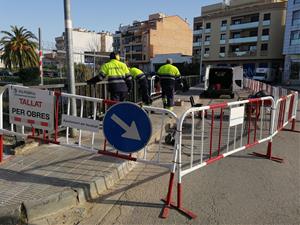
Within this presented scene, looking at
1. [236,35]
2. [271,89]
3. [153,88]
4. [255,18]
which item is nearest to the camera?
[153,88]

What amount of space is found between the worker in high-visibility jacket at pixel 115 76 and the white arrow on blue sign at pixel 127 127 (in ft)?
8.30

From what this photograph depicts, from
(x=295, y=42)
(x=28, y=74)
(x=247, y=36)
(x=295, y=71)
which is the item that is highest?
(x=247, y=36)

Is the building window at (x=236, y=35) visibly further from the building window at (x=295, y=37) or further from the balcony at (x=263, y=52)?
the building window at (x=295, y=37)

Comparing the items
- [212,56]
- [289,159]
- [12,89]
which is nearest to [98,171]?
[12,89]

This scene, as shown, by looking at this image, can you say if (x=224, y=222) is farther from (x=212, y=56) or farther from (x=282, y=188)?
(x=212, y=56)

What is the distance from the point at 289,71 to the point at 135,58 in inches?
1831

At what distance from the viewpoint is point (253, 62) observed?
5459 centimetres

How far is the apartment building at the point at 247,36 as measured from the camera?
51594 millimetres

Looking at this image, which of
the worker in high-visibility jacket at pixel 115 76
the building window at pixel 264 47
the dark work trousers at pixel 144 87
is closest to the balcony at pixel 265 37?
the building window at pixel 264 47

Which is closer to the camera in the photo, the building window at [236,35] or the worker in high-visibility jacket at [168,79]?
the worker in high-visibility jacket at [168,79]

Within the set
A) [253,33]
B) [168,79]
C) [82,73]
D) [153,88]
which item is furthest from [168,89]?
[253,33]

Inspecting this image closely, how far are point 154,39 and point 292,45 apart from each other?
3979 centimetres

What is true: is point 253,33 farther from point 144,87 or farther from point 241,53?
point 144,87

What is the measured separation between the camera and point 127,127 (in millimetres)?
3932
